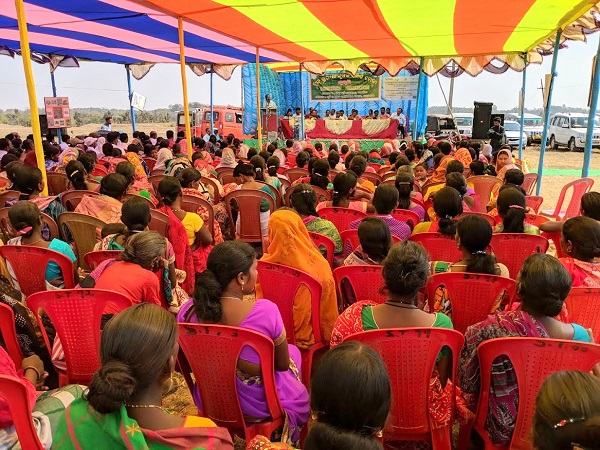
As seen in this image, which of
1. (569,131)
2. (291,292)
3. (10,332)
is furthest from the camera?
(569,131)

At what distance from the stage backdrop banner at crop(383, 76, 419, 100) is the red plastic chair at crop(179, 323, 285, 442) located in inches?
769

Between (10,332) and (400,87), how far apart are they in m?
19.7

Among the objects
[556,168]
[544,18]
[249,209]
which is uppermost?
→ [544,18]

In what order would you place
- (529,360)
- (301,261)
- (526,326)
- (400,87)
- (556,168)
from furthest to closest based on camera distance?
1. (400,87)
2. (556,168)
3. (301,261)
4. (526,326)
5. (529,360)

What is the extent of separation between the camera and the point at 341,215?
4273 millimetres

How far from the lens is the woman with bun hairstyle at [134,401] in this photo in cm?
122

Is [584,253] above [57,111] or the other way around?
the other way around

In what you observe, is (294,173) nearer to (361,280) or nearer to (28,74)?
(28,74)

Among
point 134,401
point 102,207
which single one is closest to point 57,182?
point 102,207

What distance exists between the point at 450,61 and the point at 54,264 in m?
11.5

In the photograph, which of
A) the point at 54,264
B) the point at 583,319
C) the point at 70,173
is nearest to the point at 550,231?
the point at 583,319

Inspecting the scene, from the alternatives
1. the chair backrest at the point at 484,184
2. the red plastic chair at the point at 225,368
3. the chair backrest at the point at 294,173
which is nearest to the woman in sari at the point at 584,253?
the red plastic chair at the point at 225,368

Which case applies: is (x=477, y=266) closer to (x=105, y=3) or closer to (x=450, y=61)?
(x=105, y=3)

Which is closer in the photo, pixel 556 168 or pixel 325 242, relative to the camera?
pixel 325 242
